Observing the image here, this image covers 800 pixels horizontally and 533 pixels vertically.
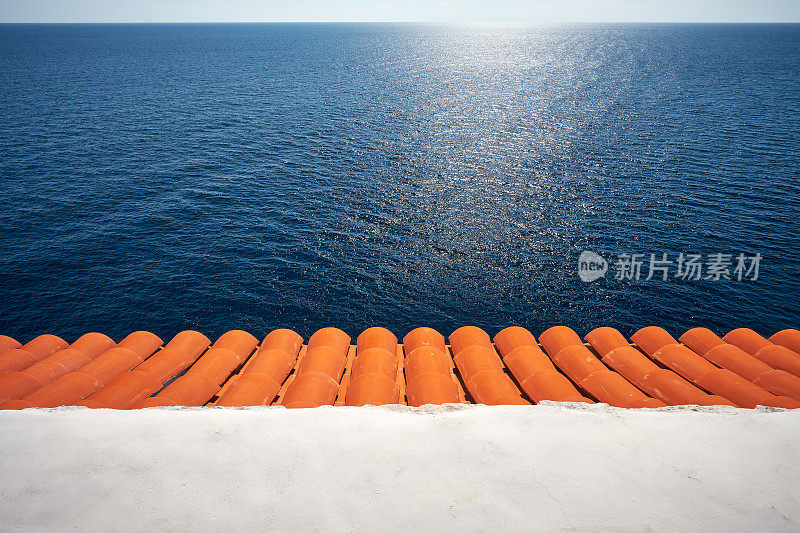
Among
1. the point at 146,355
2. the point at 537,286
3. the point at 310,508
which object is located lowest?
the point at 537,286

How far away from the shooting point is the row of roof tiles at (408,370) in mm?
15797

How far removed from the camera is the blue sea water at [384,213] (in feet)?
118

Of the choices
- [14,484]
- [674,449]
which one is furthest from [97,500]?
[674,449]

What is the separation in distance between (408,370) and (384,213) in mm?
32515

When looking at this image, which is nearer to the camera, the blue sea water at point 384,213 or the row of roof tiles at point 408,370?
the row of roof tiles at point 408,370

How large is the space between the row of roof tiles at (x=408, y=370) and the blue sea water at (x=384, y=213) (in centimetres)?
1418

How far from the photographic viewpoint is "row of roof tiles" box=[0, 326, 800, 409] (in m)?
15.8

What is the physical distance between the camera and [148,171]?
58.2 meters

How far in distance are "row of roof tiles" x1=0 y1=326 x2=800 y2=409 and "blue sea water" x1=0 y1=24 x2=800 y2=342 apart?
558 inches

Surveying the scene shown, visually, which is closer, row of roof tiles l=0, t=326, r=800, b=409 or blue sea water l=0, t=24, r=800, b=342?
row of roof tiles l=0, t=326, r=800, b=409

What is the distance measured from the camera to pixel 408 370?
59.4ft

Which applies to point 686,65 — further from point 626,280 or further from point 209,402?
point 209,402

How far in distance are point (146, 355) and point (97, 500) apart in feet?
37.2

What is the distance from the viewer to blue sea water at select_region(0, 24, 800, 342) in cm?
3594
